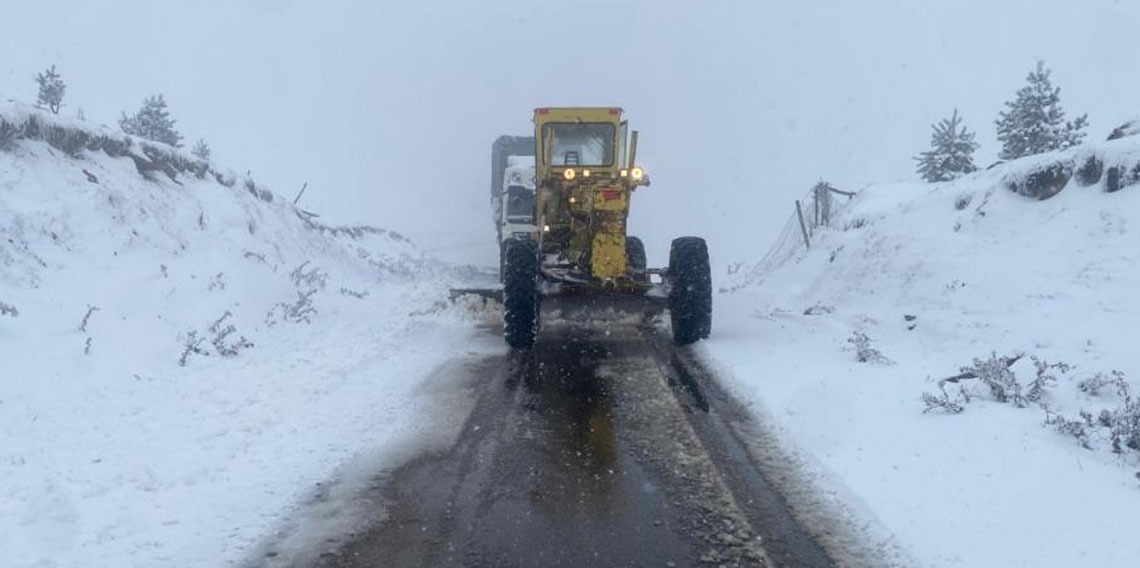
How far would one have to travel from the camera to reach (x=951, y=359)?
9.31 metres

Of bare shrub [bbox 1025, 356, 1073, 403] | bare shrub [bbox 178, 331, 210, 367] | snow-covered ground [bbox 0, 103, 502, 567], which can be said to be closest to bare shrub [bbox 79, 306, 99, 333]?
snow-covered ground [bbox 0, 103, 502, 567]

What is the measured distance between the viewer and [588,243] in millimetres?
12469

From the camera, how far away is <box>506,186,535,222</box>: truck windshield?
1823cm

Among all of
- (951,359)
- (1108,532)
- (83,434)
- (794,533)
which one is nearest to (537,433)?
(794,533)

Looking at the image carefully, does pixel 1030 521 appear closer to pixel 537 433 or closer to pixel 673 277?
pixel 537 433

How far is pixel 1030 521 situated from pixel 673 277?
716 cm

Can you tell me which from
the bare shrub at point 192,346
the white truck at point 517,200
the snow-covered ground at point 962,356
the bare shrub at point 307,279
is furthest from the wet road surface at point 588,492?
the white truck at point 517,200

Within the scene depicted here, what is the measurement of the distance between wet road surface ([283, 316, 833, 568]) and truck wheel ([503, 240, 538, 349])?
2.24 meters

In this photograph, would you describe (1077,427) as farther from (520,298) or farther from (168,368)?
(168,368)

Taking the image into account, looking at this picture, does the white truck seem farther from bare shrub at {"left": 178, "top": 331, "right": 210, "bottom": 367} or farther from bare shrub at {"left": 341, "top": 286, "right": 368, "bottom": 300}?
bare shrub at {"left": 178, "top": 331, "right": 210, "bottom": 367}

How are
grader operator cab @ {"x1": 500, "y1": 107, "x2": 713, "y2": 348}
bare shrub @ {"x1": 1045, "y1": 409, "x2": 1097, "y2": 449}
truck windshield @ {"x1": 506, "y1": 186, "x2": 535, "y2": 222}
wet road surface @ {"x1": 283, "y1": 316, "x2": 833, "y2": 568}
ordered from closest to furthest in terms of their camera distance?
Result: wet road surface @ {"x1": 283, "y1": 316, "x2": 833, "y2": 568} → bare shrub @ {"x1": 1045, "y1": 409, "x2": 1097, "y2": 449} → grader operator cab @ {"x1": 500, "y1": 107, "x2": 713, "y2": 348} → truck windshield @ {"x1": 506, "y1": 186, "x2": 535, "y2": 222}

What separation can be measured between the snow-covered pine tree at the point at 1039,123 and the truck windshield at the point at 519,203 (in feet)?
38.6

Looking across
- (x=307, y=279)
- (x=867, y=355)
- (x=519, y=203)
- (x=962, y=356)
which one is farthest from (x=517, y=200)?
(x=962, y=356)

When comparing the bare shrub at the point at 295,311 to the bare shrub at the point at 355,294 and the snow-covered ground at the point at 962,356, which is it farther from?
the snow-covered ground at the point at 962,356
